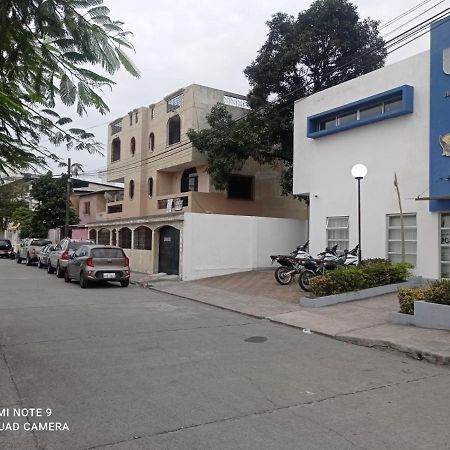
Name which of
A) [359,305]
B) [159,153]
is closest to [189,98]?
[159,153]

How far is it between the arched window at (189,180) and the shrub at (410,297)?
61.7ft

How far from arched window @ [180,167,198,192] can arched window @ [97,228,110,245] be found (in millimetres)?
5227

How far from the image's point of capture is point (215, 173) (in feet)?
77.4

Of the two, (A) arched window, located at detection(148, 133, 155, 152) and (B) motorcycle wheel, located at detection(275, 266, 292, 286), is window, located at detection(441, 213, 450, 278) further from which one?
(A) arched window, located at detection(148, 133, 155, 152)

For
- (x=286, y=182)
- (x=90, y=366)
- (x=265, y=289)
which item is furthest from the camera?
(x=286, y=182)

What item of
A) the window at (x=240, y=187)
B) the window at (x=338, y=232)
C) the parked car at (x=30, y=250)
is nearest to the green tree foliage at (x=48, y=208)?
the parked car at (x=30, y=250)

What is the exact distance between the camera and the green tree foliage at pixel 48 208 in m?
38.0

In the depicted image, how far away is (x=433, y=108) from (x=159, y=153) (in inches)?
675

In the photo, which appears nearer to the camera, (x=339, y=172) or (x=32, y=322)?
(x=32, y=322)

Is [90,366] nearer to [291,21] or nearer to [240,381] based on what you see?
[240,381]

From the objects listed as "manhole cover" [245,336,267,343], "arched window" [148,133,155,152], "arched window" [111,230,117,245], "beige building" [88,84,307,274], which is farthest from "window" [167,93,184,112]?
"manhole cover" [245,336,267,343]

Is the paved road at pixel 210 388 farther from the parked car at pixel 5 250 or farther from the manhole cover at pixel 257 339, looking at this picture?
the parked car at pixel 5 250

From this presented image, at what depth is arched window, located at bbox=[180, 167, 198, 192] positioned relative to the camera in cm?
2794

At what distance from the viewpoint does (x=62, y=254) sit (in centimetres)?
2256
